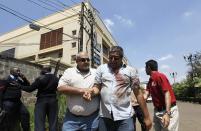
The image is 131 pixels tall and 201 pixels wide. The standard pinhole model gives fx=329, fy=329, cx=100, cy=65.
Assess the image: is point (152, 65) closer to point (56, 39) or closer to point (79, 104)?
point (79, 104)

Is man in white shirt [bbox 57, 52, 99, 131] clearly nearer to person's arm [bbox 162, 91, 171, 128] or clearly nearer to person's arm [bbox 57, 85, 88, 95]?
person's arm [bbox 57, 85, 88, 95]

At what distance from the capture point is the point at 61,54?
43.6 metres

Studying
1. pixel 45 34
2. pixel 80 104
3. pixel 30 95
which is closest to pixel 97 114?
pixel 80 104

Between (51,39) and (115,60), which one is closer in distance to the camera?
(115,60)

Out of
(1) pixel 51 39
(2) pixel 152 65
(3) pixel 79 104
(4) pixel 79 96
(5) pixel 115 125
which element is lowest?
(5) pixel 115 125

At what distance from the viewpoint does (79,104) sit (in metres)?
4.64

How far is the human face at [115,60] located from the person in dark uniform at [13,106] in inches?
145

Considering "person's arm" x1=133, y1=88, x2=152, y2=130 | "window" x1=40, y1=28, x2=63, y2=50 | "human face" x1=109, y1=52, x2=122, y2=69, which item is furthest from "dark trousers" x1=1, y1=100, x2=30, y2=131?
"window" x1=40, y1=28, x2=63, y2=50

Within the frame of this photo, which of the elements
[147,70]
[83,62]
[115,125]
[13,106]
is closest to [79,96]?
[83,62]

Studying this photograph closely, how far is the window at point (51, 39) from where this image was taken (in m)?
44.3

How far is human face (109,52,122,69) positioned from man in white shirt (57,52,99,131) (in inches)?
17.9

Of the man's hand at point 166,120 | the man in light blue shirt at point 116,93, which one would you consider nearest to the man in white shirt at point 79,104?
the man in light blue shirt at point 116,93

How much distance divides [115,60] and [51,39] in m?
41.7

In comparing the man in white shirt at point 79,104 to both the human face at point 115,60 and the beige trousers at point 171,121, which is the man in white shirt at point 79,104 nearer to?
the human face at point 115,60
